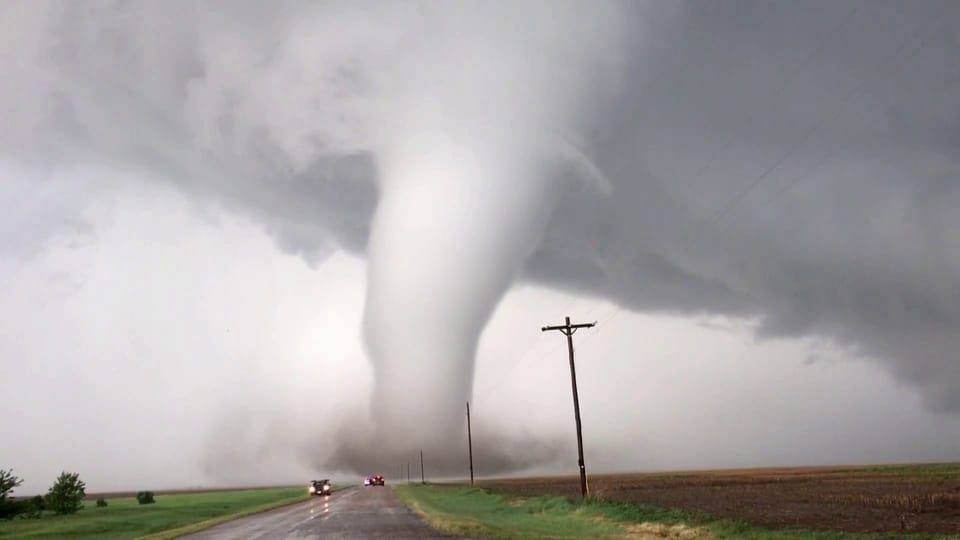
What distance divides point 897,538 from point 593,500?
1074 inches

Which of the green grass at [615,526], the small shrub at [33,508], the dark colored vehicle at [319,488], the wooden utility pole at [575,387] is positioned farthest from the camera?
the dark colored vehicle at [319,488]

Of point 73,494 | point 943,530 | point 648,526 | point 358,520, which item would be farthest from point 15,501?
point 943,530

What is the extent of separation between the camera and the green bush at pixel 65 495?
3056 inches

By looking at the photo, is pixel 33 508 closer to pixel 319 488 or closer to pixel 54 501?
pixel 54 501

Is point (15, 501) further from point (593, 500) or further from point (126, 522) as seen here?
point (593, 500)

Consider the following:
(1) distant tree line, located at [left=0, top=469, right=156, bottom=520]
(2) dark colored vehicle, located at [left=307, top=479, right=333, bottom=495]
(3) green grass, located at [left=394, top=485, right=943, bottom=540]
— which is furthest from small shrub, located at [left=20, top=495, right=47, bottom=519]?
(3) green grass, located at [left=394, top=485, right=943, bottom=540]

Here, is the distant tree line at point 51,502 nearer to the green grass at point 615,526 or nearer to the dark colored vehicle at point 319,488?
the dark colored vehicle at point 319,488

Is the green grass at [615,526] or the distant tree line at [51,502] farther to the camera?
the distant tree line at [51,502]

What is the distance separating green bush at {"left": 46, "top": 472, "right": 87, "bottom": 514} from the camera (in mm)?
77625

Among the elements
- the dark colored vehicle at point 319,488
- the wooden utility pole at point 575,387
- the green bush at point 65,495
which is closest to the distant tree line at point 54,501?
the green bush at point 65,495

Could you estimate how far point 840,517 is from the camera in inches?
1379

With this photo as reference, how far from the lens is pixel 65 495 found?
78438 millimetres

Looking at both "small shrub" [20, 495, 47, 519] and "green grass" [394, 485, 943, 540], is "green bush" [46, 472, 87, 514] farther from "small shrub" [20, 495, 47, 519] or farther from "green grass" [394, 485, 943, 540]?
"green grass" [394, 485, 943, 540]

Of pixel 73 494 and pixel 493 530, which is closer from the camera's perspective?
pixel 493 530
